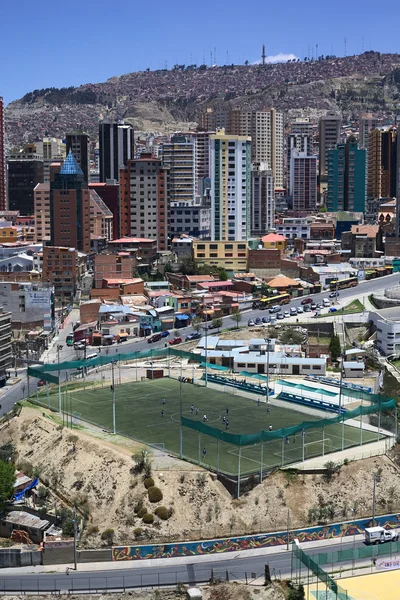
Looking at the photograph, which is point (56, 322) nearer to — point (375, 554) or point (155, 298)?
point (155, 298)

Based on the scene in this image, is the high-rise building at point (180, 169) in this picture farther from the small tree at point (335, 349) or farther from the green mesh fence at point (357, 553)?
the green mesh fence at point (357, 553)

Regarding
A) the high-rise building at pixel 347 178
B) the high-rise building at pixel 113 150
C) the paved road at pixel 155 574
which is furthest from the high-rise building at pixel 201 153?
the paved road at pixel 155 574

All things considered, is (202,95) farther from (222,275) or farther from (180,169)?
(222,275)

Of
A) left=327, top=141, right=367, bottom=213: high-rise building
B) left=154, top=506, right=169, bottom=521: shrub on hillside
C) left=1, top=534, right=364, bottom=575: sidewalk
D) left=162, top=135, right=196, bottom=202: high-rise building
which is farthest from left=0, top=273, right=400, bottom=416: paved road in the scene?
left=327, top=141, right=367, bottom=213: high-rise building

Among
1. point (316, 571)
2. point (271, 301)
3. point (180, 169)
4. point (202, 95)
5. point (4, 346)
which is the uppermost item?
point (202, 95)

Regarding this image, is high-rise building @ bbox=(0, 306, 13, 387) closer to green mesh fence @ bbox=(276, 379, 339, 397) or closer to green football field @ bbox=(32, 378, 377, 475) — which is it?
green football field @ bbox=(32, 378, 377, 475)

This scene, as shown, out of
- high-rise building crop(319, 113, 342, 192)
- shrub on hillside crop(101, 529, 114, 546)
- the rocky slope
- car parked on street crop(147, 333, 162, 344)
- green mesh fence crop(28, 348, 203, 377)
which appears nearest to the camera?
A: shrub on hillside crop(101, 529, 114, 546)

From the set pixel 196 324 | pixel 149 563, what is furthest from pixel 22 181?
pixel 149 563
